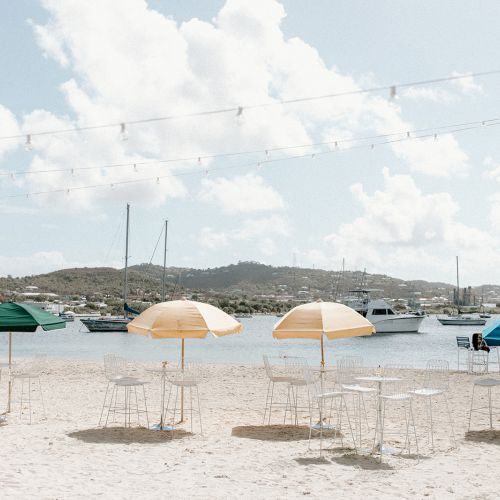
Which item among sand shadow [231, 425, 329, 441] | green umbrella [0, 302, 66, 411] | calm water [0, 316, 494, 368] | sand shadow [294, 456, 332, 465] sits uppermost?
green umbrella [0, 302, 66, 411]

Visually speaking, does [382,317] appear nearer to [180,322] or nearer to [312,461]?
[180,322]

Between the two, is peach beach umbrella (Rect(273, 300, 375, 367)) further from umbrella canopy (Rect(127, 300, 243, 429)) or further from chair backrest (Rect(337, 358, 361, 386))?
umbrella canopy (Rect(127, 300, 243, 429))

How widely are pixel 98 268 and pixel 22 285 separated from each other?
1627cm

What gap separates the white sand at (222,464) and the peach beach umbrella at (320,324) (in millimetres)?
1382

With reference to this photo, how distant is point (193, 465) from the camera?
703 cm

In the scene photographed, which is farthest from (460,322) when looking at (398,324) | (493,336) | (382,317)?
(493,336)

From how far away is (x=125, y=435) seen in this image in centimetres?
868

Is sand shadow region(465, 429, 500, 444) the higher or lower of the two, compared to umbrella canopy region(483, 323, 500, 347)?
lower

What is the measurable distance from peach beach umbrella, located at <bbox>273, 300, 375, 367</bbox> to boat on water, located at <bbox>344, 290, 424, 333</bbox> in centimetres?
5332

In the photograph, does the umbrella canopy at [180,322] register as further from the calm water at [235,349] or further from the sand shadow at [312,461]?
the calm water at [235,349]

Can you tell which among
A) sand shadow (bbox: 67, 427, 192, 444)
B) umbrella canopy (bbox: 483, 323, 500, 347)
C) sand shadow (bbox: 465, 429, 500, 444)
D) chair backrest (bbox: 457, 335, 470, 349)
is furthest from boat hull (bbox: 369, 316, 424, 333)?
sand shadow (bbox: 67, 427, 192, 444)

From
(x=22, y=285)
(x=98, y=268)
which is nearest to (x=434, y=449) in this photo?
(x=22, y=285)

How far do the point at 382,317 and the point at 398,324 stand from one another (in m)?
2.22

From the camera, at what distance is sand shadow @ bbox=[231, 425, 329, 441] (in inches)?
342
